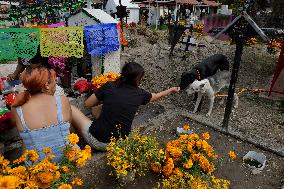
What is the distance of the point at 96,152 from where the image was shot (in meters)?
3.77


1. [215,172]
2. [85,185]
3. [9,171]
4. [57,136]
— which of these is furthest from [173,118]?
[9,171]

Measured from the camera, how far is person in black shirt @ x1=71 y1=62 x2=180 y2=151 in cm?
341

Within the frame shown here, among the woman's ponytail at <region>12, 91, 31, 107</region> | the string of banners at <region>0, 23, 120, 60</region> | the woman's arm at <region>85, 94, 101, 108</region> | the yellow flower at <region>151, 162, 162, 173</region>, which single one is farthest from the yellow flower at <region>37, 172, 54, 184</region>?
the string of banners at <region>0, 23, 120, 60</region>

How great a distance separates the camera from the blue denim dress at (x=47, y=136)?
2.63 m

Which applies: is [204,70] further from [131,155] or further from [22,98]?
[22,98]

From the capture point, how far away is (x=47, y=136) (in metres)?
2.71

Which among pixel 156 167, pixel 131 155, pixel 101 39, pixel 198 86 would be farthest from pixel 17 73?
pixel 198 86

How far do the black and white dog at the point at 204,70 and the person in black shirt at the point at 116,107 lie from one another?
91.7 inches

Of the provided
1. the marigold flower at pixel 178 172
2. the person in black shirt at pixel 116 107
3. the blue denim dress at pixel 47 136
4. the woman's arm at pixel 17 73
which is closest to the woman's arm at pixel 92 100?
the person in black shirt at pixel 116 107

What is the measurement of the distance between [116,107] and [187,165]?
3.70ft

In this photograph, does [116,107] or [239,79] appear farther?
[239,79]

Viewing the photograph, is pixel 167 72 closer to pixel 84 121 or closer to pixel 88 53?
pixel 88 53

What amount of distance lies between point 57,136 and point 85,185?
0.82m

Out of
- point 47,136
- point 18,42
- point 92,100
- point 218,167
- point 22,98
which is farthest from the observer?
point 18,42
